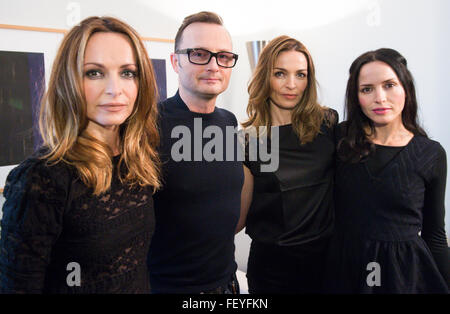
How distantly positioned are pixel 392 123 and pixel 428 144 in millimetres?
161

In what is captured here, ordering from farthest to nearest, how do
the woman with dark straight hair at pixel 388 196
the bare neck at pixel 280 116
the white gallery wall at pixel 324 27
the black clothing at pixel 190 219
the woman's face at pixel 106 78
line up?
the white gallery wall at pixel 324 27
the bare neck at pixel 280 116
the woman with dark straight hair at pixel 388 196
the black clothing at pixel 190 219
the woman's face at pixel 106 78

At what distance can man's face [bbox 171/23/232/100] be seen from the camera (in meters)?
1.36

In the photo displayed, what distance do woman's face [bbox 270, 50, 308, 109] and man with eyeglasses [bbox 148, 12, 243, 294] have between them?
328 mm

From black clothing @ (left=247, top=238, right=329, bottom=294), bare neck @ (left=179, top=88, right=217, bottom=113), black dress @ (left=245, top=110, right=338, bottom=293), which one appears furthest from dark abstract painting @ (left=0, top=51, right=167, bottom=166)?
black clothing @ (left=247, top=238, right=329, bottom=294)

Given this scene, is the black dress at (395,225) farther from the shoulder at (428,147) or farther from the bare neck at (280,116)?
the bare neck at (280,116)

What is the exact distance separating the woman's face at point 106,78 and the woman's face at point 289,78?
791 mm

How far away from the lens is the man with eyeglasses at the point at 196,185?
1.28m

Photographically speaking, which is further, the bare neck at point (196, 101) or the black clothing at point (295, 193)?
the black clothing at point (295, 193)

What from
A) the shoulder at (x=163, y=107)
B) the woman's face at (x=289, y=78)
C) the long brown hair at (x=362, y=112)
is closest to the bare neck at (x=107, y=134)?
the shoulder at (x=163, y=107)

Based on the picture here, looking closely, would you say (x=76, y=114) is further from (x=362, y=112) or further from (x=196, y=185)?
(x=362, y=112)

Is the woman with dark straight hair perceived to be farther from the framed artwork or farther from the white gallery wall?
the framed artwork

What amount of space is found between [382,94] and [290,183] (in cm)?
52
